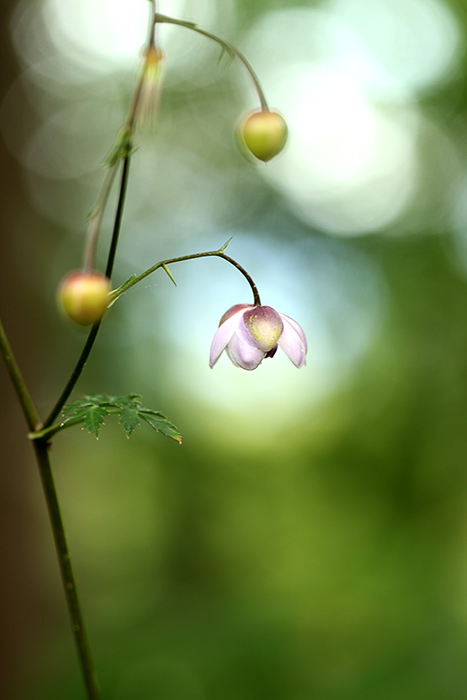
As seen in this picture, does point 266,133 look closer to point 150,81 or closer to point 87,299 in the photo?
point 150,81

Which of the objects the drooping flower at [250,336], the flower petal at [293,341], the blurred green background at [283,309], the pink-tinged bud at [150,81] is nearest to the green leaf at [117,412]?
the drooping flower at [250,336]

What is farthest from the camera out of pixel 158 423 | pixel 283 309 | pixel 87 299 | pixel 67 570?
pixel 283 309

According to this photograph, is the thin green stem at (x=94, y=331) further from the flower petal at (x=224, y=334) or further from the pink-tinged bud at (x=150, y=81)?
the flower petal at (x=224, y=334)

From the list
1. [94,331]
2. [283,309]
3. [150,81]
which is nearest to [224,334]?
[94,331]

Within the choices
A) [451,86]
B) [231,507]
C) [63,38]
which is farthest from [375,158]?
[231,507]

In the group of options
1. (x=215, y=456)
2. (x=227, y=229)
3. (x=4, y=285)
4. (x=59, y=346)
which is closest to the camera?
(x=4, y=285)

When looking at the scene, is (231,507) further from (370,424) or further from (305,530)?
(370,424)

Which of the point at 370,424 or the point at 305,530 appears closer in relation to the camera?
the point at 370,424
